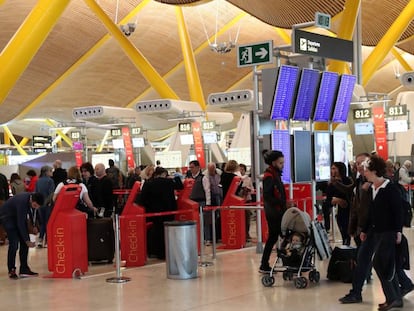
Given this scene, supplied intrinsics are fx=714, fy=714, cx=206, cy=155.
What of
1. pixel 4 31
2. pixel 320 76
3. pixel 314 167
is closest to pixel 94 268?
pixel 314 167

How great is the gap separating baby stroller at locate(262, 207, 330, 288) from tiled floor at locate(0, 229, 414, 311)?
0.15m

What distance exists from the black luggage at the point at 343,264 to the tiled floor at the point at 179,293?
0.48ft

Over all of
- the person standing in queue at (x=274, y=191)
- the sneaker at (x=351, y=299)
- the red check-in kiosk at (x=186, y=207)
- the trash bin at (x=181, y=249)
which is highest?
the person standing in queue at (x=274, y=191)

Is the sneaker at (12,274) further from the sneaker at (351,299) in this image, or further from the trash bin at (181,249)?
the sneaker at (351,299)

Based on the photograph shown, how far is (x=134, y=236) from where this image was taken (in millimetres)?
11000

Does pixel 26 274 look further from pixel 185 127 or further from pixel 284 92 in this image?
pixel 185 127

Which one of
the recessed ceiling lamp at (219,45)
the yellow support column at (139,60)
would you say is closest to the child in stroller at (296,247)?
the yellow support column at (139,60)

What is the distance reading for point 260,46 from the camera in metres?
11.6

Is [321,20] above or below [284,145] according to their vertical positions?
above

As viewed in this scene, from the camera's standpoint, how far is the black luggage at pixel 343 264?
28.3ft

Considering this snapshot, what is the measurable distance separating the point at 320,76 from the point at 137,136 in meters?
19.9

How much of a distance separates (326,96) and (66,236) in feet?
13.4

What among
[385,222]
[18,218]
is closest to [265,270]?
[385,222]

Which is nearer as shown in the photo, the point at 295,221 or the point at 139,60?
the point at 295,221
